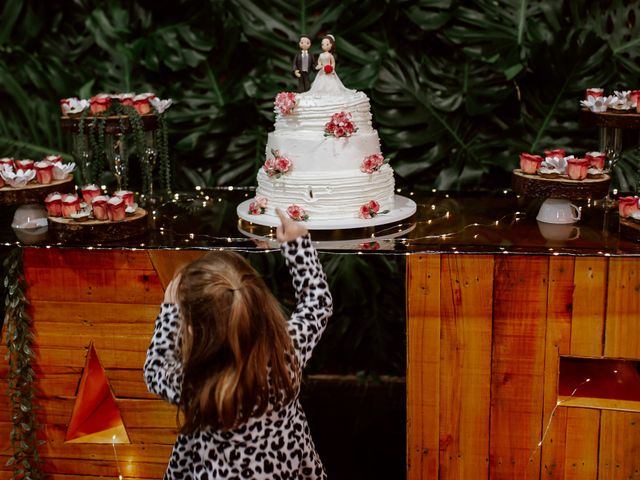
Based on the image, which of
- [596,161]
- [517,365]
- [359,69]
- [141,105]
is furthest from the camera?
[359,69]

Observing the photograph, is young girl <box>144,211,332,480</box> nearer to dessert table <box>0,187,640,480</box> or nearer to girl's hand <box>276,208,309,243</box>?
girl's hand <box>276,208,309,243</box>

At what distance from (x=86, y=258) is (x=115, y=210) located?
21 centimetres

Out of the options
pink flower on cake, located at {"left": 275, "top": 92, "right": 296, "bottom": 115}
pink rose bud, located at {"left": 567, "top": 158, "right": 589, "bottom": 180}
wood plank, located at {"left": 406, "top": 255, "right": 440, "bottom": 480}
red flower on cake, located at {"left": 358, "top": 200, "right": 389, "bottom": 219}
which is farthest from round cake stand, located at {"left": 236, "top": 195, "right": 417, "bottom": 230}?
pink rose bud, located at {"left": 567, "top": 158, "right": 589, "bottom": 180}

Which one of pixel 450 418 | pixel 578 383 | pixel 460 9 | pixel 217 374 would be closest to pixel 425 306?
pixel 450 418

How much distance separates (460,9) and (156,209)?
5.89 ft

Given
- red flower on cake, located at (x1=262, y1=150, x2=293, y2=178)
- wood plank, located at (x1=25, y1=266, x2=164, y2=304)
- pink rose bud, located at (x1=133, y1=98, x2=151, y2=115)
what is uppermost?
pink rose bud, located at (x1=133, y1=98, x2=151, y2=115)

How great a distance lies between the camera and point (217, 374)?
85.4 inches

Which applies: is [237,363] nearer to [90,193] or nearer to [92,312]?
[92,312]

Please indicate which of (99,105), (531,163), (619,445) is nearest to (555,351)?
(619,445)

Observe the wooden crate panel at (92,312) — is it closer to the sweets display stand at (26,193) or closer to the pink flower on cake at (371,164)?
the sweets display stand at (26,193)

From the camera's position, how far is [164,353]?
2.35 meters

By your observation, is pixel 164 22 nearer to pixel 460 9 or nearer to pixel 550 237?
pixel 460 9

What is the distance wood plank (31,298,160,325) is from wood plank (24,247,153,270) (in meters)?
0.14

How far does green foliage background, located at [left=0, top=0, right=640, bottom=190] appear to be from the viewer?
408 centimetres
